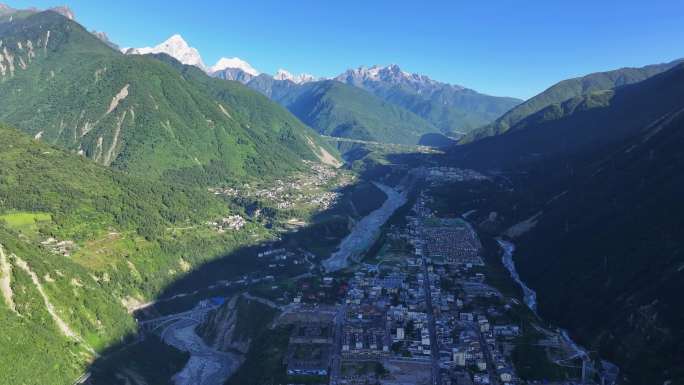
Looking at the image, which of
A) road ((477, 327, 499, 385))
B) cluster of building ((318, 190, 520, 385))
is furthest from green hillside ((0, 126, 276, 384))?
road ((477, 327, 499, 385))

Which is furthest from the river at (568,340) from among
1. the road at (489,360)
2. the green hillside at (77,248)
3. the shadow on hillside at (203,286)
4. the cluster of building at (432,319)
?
the green hillside at (77,248)

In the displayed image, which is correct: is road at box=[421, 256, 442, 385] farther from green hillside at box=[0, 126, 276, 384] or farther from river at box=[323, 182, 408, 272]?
green hillside at box=[0, 126, 276, 384]

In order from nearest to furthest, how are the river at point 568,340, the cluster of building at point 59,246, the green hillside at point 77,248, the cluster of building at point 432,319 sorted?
the river at point 568,340, the cluster of building at point 432,319, the green hillside at point 77,248, the cluster of building at point 59,246

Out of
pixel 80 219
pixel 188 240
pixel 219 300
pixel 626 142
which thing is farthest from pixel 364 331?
pixel 626 142

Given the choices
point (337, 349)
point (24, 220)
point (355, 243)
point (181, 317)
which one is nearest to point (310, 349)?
point (337, 349)

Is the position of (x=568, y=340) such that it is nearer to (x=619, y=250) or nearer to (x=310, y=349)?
(x=619, y=250)

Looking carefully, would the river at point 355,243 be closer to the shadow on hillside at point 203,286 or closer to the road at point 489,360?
the shadow on hillside at point 203,286
